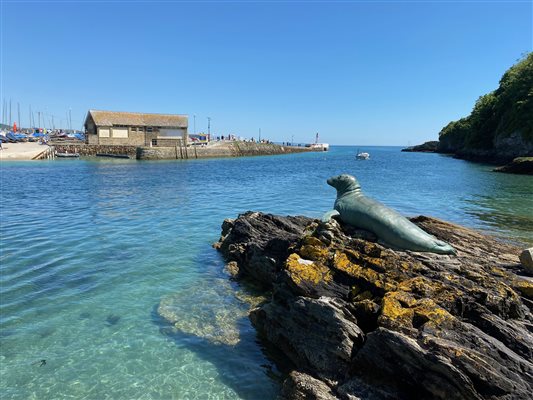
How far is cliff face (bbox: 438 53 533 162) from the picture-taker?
199ft

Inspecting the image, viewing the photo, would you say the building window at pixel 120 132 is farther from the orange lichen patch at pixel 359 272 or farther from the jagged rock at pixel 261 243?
the orange lichen patch at pixel 359 272

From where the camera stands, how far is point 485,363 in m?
4.81

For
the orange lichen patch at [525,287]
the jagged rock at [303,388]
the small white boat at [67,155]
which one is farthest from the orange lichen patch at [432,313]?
the small white boat at [67,155]

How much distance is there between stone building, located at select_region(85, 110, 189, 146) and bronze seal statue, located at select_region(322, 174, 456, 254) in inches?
3038

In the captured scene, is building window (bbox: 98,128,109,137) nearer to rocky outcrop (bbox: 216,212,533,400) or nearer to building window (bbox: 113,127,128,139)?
building window (bbox: 113,127,128,139)

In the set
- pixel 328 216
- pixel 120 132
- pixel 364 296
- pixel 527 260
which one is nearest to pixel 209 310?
pixel 328 216

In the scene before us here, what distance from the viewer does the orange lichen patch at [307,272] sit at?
7355 mm

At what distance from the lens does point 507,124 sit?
66.1 metres

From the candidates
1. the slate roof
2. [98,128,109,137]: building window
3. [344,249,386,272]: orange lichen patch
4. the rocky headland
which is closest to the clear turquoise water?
[344,249,386,272]: orange lichen patch

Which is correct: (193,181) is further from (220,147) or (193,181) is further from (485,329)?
(220,147)

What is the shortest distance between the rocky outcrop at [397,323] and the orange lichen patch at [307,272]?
20mm

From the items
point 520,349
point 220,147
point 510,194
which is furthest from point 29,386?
point 220,147

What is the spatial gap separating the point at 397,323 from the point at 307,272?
88.5 inches

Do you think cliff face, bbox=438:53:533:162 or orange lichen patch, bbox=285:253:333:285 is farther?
cliff face, bbox=438:53:533:162
